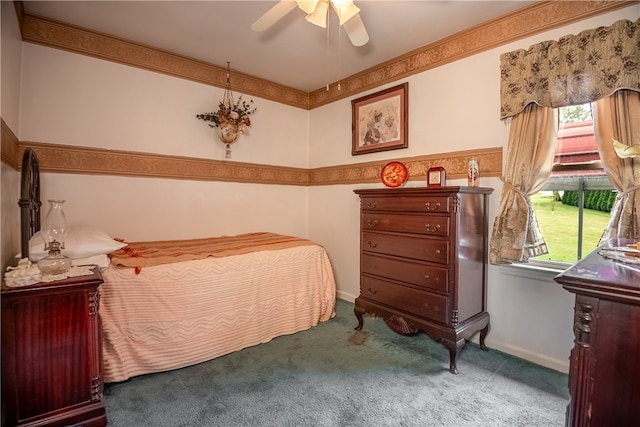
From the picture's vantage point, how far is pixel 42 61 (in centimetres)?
251

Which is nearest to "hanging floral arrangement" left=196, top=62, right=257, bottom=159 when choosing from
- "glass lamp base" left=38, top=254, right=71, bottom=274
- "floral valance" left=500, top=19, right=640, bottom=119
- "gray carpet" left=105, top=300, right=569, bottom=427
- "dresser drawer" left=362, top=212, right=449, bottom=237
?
"dresser drawer" left=362, top=212, right=449, bottom=237

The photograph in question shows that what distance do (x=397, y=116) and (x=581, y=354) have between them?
2714 millimetres

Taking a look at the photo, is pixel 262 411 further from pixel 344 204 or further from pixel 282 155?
pixel 282 155

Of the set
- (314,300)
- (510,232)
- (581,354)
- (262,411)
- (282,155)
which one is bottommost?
(262,411)

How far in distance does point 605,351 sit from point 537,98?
201 cm

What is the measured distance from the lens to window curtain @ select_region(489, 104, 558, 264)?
219 cm

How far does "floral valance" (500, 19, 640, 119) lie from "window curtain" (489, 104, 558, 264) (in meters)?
0.11

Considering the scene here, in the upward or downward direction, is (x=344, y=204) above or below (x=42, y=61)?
below

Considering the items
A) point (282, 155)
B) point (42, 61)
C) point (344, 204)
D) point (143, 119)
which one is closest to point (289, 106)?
point (282, 155)

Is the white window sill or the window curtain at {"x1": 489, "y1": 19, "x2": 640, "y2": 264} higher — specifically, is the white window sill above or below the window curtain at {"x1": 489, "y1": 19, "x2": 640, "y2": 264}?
below

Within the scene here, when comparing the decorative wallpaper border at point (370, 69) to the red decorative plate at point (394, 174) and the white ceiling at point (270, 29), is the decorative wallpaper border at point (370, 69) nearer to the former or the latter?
the white ceiling at point (270, 29)

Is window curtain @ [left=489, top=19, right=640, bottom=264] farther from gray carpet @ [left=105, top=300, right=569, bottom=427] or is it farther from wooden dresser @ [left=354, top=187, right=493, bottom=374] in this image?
gray carpet @ [left=105, top=300, right=569, bottom=427]

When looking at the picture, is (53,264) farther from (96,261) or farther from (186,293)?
(186,293)

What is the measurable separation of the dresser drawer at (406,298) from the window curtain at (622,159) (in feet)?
3.74
